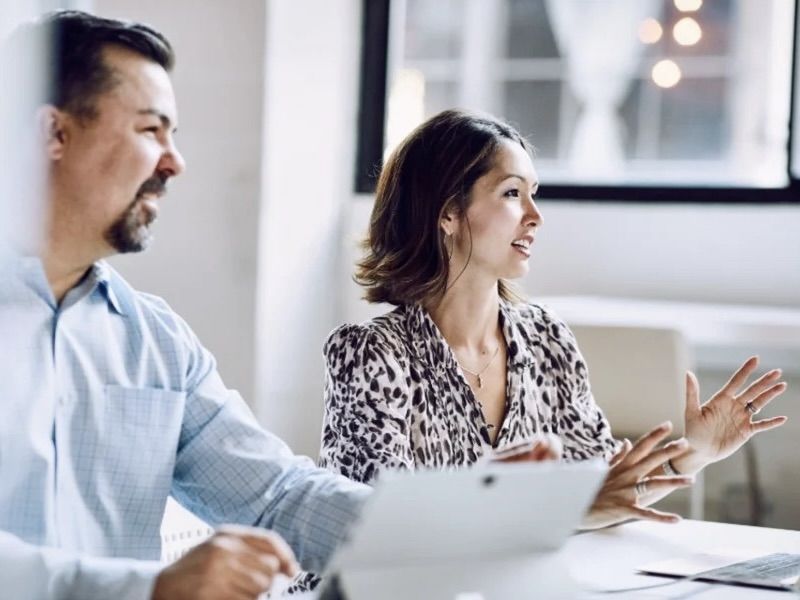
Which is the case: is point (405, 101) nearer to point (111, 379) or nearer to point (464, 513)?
point (111, 379)

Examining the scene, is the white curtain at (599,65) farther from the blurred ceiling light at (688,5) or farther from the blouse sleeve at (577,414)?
the blouse sleeve at (577,414)

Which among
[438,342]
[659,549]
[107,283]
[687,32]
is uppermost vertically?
[687,32]

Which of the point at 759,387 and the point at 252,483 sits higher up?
the point at 759,387

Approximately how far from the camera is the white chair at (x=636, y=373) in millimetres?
2488

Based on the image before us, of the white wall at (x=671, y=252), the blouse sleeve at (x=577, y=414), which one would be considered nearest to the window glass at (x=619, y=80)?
the white wall at (x=671, y=252)

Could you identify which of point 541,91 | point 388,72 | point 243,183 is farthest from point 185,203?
point 541,91

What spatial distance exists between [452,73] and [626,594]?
9.31 ft

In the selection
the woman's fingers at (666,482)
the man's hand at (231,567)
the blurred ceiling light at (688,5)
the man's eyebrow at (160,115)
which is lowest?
the woman's fingers at (666,482)

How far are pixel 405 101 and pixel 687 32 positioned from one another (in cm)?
96

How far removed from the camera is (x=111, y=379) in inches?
57.0

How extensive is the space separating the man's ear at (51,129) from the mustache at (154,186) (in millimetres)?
105

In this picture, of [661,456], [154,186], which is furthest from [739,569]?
[154,186]

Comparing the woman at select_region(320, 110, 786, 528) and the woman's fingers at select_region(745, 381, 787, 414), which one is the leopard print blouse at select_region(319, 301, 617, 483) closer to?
the woman at select_region(320, 110, 786, 528)

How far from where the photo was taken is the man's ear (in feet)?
4.53
